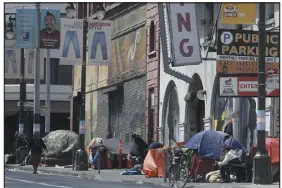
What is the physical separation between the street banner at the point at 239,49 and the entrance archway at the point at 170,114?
1243 cm

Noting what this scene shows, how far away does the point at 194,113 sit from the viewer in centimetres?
3966

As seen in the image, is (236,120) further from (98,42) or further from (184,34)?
(98,42)

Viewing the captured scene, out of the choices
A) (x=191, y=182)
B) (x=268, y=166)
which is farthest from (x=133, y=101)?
(x=268, y=166)

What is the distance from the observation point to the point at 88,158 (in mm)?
40719

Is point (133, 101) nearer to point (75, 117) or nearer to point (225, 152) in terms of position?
point (75, 117)

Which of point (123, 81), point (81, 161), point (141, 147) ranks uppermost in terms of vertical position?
point (123, 81)

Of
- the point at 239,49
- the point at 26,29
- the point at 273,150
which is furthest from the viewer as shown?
the point at 26,29

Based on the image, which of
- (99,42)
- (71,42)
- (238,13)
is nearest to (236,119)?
(238,13)

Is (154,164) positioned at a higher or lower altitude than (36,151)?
lower

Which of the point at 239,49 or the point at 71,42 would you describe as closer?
the point at 239,49

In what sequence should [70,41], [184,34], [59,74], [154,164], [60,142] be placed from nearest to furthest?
1. [154,164]
2. [184,34]
3. [70,41]
4. [60,142]
5. [59,74]

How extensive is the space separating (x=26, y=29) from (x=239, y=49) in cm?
1597

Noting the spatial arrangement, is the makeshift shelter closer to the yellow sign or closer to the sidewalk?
the sidewalk

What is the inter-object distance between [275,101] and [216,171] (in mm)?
4056
